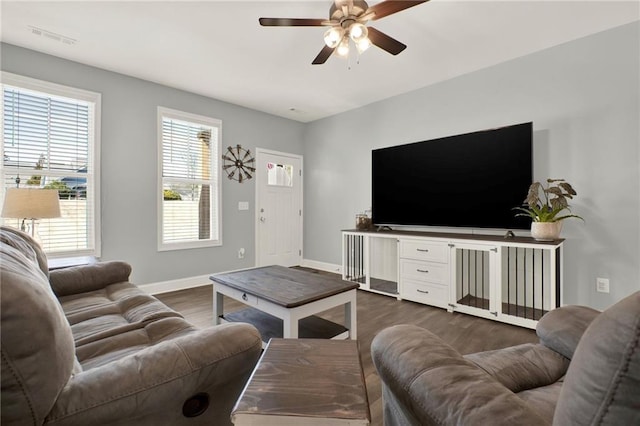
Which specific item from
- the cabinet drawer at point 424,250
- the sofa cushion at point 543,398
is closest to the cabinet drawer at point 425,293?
the cabinet drawer at point 424,250

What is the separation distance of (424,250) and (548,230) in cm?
111

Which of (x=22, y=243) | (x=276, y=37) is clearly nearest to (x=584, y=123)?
(x=276, y=37)

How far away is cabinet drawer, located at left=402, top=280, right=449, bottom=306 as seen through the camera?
311 cm

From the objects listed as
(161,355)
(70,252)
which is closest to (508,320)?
(161,355)

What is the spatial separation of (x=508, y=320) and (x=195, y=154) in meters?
4.14

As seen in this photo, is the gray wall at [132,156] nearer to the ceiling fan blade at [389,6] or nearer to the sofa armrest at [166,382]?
the ceiling fan blade at [389,6]

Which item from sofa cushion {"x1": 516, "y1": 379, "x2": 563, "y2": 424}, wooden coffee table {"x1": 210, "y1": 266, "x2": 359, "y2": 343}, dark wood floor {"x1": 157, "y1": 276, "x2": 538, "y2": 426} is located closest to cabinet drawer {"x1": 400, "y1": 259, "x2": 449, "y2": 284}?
dark wood floor {"x1": 157, "y1": 276, "x2": 538, "y2": 426}

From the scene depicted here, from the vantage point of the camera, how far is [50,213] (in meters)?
2.32

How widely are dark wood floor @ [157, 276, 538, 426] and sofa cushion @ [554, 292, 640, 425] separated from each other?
1423 millimetres

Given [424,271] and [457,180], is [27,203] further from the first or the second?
[457,180]

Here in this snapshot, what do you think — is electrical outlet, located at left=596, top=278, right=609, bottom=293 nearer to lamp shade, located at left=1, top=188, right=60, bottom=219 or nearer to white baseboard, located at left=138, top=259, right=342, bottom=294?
white baseboard, located at left=138, top=259, right=342, bottom=294

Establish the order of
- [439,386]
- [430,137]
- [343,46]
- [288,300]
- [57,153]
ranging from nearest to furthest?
[439,386] → [288,300] → [343,46] → [57,153] → [430,137]

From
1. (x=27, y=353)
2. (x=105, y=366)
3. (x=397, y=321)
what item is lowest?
(x=397, y=321)

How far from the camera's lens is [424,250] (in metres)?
3.25
